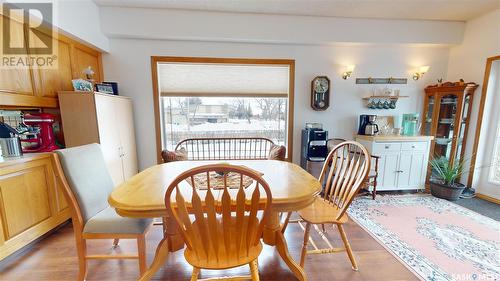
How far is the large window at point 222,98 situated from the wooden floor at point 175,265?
5.37ft

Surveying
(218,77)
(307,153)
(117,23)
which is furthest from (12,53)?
(307,153)

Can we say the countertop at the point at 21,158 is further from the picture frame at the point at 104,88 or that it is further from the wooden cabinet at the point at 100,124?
the picture frame at the point at 104,88

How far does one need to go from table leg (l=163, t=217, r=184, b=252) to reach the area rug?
1905 mm

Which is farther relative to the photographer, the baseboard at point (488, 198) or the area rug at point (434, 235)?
the baseboard at point (488, 198)

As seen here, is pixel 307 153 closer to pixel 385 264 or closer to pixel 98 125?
pixel 385 264

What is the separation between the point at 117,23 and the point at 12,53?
118 cm

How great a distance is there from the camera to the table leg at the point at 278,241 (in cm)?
134

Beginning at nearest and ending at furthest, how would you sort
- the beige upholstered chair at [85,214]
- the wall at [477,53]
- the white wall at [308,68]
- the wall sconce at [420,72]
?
1. the beige upholstered chair at [85,214]
2. the wall at [477,53]
3. the white wall at [308,68]
4. the wall sconce at [420,72]

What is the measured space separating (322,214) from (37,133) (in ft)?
9.38

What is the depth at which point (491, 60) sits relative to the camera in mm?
2775

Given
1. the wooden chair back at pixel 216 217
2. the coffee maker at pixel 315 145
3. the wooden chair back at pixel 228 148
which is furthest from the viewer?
the wooden chair back at pixel 228 148

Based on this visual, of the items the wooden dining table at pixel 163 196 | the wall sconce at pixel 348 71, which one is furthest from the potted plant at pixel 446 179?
the wooden dining table at pixel 163 196

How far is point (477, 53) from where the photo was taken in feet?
9.70

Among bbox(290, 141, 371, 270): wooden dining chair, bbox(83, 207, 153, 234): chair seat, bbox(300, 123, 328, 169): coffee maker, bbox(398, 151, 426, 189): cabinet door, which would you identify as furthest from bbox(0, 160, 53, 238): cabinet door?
bbox(398, 151, 426, 189): cabinet door
